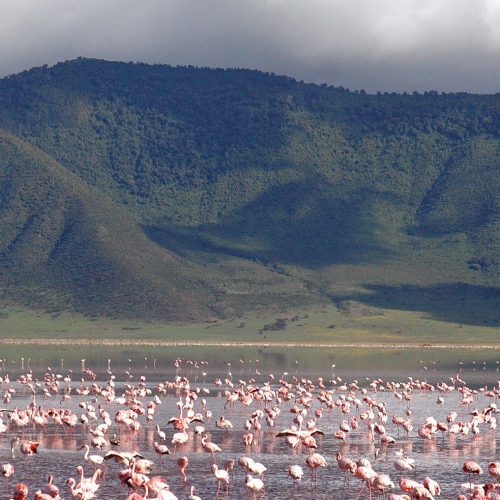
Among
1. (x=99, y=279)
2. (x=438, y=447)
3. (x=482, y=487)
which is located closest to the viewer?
(x=482, y=487)

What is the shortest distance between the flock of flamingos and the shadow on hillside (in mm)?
93901

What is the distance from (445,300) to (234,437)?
5380 inches

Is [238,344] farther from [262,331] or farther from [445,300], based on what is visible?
[445,300]

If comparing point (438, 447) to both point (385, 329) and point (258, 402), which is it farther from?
point (385, 329)

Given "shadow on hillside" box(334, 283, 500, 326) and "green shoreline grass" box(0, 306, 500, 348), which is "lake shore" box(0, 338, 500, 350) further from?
"shadow on hillside" box(334, 283, 500, 326)

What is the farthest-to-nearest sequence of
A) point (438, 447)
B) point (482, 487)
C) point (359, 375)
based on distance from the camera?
point (359, 375)
point (438, 447)
point (482, 487)

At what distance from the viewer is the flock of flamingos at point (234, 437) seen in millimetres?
32344

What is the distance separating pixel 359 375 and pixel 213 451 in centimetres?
4512

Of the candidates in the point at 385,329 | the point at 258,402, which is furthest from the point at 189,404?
the point at 385,329

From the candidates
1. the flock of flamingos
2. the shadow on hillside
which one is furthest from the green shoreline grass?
the flock of flamingos

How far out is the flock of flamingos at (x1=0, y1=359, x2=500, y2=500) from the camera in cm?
3234

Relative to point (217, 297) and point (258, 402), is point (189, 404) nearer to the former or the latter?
point (258, 402)

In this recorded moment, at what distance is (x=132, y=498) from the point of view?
26719 millimetres

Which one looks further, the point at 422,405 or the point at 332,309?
the point at 332,309
